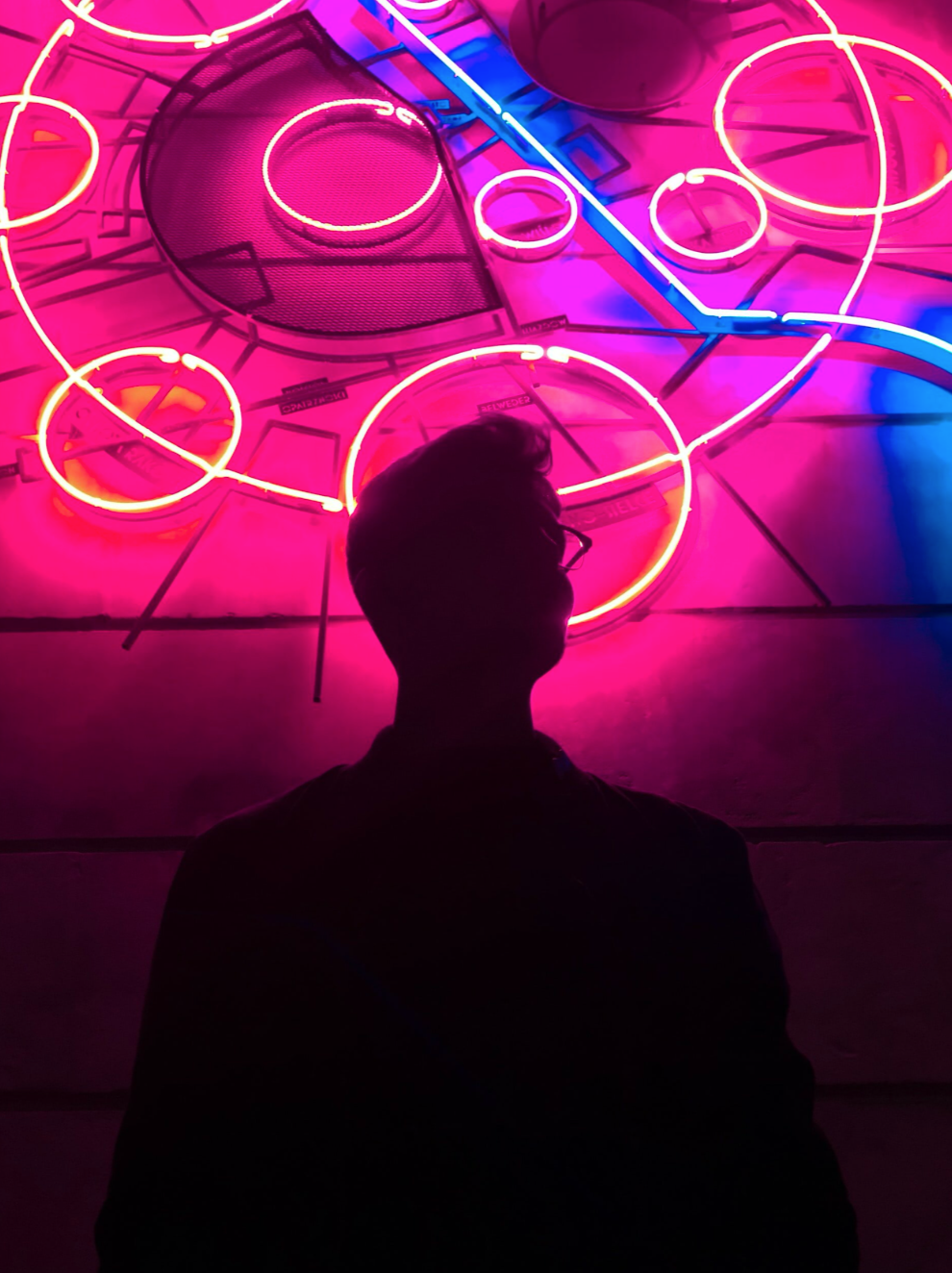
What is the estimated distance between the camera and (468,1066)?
3.70 feet

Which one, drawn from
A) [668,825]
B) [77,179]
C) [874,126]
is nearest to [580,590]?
[668,825]

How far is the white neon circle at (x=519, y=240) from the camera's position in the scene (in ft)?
7.80

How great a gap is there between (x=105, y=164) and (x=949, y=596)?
2.43 metres

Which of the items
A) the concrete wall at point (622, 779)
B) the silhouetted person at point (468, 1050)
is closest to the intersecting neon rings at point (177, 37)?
the concrete wall at point (622, 779)

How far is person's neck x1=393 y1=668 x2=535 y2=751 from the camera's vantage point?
1378 millimetres

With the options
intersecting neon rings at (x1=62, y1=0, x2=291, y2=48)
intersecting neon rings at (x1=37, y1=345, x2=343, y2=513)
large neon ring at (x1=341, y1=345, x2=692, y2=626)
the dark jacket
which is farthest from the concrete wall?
intersecting neon rings at (x1=62, y1=0, x2=291, y2=48)

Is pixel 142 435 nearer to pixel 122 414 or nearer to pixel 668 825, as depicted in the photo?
pixel 122 414

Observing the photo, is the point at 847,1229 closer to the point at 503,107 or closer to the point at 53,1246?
the point at 53,1246

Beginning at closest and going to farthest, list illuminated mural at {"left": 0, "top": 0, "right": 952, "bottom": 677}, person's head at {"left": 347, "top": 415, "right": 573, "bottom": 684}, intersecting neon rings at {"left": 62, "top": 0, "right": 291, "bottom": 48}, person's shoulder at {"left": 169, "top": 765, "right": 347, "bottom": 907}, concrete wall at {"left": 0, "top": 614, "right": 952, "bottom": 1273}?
person's shoulder at {"left": 169, "top": 765, "right": 347, "bottom": 907} → person's head at {"left": 347, "top": 415, "right": 573, "bottom": 684} → concrete wall at {"left": 0, "top": 614, "right": 952, "bottom": 1273} → illuminated mural at {"left": 0, "top": 0, "right": 952, "bottom": 677} → intersecting neon rings at {"left": 62, "top": 0, "right": 291, "bottom": 48}

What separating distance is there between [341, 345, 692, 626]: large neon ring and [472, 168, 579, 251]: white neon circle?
12.2 inches

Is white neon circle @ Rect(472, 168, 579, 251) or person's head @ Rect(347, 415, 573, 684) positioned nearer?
person's head @ Rect(347, 415, 573, 684)

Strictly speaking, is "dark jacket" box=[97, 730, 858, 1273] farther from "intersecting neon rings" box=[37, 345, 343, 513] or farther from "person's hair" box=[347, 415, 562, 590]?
"intersecting neon rings" box=[37, 345, 343, 513]

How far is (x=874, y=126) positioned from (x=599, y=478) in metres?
1.17

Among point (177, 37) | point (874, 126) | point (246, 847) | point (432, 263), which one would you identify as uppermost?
point (177, 37)
